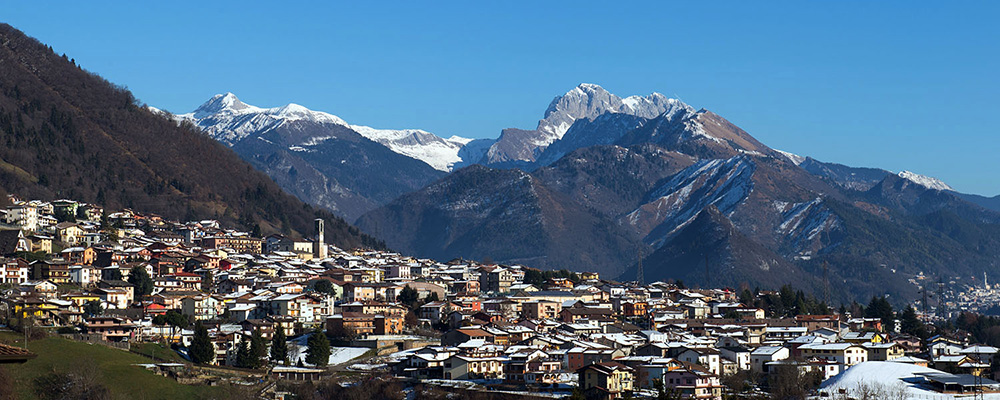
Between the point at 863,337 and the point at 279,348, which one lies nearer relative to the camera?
the point at 279,348

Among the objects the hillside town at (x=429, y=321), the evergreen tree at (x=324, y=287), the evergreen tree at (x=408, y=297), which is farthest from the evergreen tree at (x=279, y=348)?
the evergreen tree at (x=324, y=287)

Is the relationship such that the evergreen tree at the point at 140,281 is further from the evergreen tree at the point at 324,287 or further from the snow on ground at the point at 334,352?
the snow on ground at the point at 334,352

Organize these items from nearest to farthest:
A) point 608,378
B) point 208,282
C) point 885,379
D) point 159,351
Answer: point 608,378
point 885,379
point 159,351
point 208,282

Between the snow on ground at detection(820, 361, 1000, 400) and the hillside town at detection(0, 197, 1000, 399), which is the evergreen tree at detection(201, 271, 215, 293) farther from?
the snow on ground at detection(820, 361, 1000, 400)

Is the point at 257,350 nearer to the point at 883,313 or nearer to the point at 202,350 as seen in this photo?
the point at 202,350

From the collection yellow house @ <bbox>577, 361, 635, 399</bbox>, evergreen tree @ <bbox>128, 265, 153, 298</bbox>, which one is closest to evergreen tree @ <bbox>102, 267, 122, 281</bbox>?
evergreen tree @ <bbox>128, 265, 153, 298</bbox>

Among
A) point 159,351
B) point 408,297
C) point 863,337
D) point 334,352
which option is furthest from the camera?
point 408,297

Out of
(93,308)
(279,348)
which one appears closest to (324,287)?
(93,308)

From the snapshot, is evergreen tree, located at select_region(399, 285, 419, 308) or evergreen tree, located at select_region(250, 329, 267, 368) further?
evergreen tree, located at select_region(399, 285, 419, 308)
